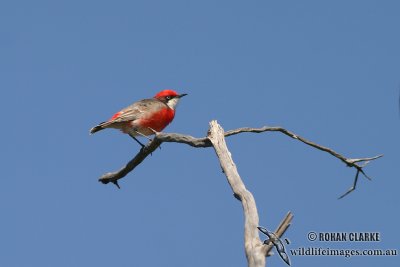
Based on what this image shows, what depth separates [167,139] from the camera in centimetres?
713

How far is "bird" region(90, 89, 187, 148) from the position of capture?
32.5 ft

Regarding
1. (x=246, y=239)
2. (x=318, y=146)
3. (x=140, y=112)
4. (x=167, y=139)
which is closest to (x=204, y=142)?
(x=167, y=139)

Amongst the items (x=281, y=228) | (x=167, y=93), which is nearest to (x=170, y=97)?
(x=167, y=93)

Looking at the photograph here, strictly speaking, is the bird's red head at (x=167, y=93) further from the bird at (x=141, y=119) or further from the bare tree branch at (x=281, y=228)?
the bare tree branch at (x=281, y=228)

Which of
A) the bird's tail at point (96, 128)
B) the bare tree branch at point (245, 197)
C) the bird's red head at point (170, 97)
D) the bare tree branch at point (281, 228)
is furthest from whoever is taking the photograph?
the bird's red head at point (170, 97)

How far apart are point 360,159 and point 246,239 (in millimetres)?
2150

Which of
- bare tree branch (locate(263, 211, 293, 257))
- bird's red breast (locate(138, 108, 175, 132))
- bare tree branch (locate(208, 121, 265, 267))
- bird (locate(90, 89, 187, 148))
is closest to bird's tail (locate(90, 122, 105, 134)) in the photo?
bird (locate(90, 89, 187, 148))

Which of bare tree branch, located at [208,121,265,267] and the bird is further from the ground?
the bird

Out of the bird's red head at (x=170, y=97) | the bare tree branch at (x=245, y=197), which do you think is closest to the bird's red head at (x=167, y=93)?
the bird's red head at (x=170, y=97)

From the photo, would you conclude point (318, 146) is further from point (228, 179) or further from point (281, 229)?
point (281, 229)

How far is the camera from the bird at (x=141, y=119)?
9.91 m

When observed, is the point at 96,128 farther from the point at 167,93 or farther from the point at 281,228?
the point at 281,228

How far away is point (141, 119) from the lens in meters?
9.95

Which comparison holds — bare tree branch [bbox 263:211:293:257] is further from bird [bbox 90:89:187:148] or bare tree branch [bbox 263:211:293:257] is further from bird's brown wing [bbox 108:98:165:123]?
bird's brown wing [bbox 108:98:165:123]
